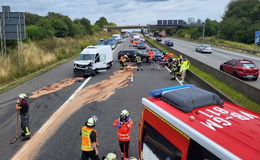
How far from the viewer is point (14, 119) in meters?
10.2

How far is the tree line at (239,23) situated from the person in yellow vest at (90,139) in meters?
73.1

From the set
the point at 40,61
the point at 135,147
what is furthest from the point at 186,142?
the point at 40,61

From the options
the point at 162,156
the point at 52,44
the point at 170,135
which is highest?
the point at 52,44

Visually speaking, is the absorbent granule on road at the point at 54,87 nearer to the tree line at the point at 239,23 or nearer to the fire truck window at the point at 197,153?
the fire truck window at the point at 197,153

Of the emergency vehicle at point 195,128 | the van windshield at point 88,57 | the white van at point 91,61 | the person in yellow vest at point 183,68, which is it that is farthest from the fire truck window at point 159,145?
the van windshield at point 88,57

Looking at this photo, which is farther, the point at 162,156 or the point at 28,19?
the point at 28,19

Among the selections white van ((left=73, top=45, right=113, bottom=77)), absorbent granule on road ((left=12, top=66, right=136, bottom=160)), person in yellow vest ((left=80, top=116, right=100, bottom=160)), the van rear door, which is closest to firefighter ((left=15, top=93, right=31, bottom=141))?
absorbent granule on road ((left=12, top=66, right=136, bottom=160))

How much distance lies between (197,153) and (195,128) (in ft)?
1.12

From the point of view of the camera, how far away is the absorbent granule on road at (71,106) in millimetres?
7527

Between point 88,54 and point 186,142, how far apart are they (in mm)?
17813

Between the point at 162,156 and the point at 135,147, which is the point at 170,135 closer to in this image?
the point at 162,156

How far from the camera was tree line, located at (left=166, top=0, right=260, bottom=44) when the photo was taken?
71.2 metres

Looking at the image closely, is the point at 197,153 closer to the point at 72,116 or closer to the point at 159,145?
the point at 159,145

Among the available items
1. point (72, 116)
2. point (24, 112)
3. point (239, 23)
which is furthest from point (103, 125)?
point (239, 23)
